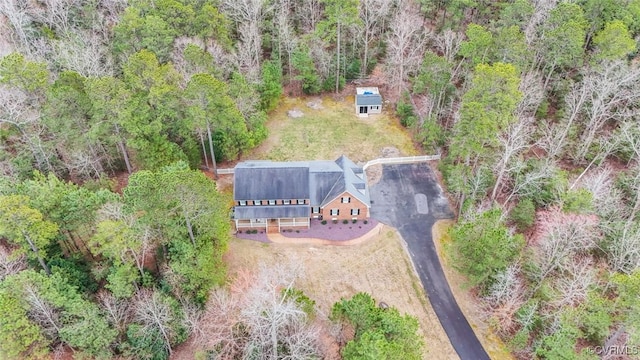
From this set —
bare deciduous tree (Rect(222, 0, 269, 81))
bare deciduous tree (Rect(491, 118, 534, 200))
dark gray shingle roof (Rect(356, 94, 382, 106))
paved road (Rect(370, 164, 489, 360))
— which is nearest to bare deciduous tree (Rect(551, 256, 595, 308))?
paved road (Rect(370, 164, 489, 360))

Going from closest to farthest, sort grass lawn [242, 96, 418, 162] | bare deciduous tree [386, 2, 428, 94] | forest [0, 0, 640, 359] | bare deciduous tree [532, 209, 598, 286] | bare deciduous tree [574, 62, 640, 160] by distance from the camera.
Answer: forest [0, 0, 640, 359] → bare deciduous tree [532, 209, 598, 286] → bare deciduous tree [574, 62, 640, 160] → grass lawn [242, 96, 418, 162] → bare deciduous tree [386, 2, 428, 94]

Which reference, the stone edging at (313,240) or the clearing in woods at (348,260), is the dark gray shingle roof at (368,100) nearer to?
the clearing in woods at (348,260)

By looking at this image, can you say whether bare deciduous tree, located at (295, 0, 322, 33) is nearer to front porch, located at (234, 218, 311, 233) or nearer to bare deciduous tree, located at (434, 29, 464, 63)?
bare deciduous tree, located at (434, 29, 464, 63)

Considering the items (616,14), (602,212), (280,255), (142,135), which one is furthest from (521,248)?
(142,135)

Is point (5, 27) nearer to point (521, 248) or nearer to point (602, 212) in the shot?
point (521, 248)

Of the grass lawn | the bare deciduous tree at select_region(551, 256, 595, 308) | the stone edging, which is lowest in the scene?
the stone edging

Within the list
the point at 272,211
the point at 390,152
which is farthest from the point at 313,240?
the point at 390,152

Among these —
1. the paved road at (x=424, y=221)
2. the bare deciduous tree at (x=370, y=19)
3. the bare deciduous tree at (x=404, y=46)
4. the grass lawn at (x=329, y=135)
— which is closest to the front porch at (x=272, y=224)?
the paved road at (x=424, y=221)
